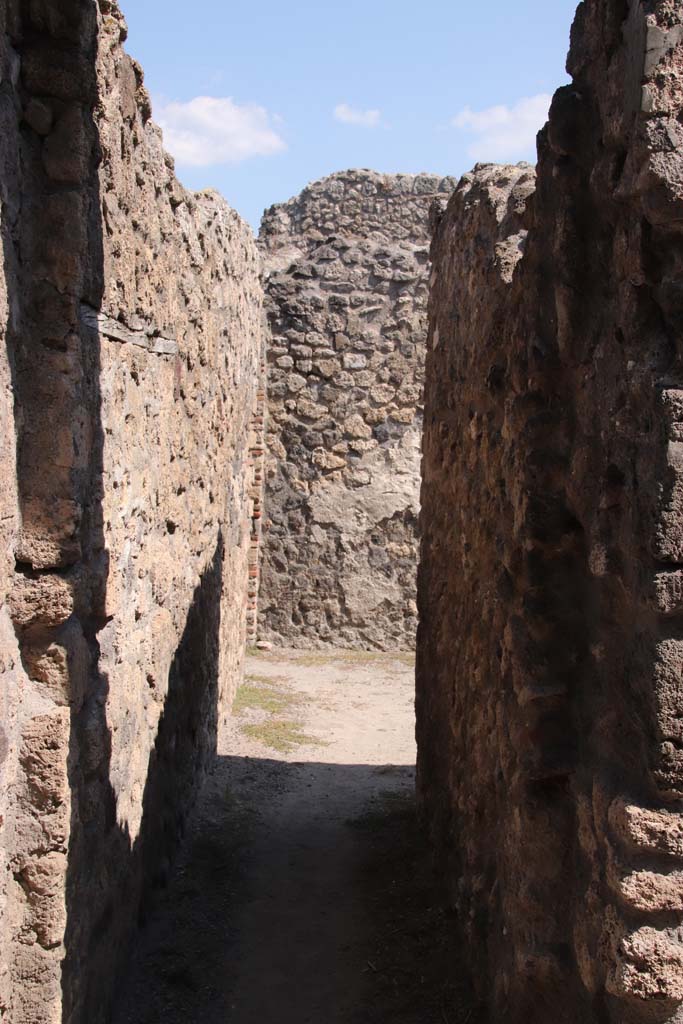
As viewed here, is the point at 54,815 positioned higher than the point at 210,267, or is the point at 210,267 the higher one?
the point at 210,267

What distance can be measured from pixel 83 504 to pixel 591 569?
137 centimetres

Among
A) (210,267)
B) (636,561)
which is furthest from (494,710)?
(210,267)

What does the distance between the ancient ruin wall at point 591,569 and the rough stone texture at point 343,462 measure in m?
5.90

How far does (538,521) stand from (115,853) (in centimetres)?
184

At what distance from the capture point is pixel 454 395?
427cm

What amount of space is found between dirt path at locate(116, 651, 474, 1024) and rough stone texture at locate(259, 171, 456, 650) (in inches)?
92.3

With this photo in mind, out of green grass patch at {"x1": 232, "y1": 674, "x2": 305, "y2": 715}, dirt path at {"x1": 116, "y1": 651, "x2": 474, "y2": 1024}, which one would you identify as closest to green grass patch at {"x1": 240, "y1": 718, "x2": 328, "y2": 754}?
dirt path at {"x1": 116, "y1": 651, "x2": 474, "y2": 1024}

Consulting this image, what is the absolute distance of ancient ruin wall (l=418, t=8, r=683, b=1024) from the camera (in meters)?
1.92

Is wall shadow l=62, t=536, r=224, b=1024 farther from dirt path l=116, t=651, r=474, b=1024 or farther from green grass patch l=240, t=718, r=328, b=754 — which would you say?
green grass patch l=240, t=718, r=328, b=754

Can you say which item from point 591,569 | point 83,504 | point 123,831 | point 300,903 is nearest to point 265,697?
point 300,903

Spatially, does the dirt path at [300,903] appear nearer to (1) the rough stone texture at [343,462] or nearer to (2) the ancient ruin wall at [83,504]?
(2) the ancient ruin wall at [83,504]

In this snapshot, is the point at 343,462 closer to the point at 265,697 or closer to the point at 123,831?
the point at 265,697

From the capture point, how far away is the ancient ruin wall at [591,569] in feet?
6.29

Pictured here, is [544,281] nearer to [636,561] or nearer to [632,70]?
[632,70]
